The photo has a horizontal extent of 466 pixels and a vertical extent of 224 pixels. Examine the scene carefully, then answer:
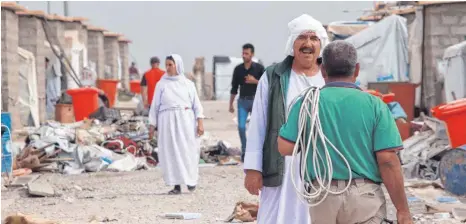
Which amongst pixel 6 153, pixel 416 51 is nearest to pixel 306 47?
pixel 6 153

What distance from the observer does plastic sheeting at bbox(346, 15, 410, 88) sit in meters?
22.4

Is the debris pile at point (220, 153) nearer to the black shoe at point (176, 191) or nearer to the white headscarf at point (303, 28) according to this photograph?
the black shoe at point (176, 191)

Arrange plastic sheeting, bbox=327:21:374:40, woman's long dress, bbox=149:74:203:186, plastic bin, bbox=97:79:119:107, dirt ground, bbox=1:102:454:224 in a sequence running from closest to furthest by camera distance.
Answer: dirt ground, bbox=1:102:454:224 < woman's long dress, bbox=149:74:203:186 < plastic sheeting, bbox=327:21:374:40 < plastic bin, bbox=97:79:119:107

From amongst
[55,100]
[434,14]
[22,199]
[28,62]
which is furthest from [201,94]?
[22,199]

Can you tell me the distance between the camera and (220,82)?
169ft

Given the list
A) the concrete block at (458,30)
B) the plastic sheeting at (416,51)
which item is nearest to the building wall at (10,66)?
the plastic sheeting at (416,51)

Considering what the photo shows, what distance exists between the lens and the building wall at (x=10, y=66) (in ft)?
66.6

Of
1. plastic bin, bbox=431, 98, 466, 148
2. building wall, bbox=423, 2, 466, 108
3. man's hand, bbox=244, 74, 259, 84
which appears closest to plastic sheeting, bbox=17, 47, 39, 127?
building wall, bbox=423, 2, 466, 108

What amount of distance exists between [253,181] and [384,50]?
1713cm

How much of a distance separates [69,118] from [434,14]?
31.3 feet

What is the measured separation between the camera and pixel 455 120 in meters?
10.2

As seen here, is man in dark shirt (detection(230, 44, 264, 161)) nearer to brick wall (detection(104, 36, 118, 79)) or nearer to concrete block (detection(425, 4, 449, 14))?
concrete block (detection(425, 4, 449, 14))

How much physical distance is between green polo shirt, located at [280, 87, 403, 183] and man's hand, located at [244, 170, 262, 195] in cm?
119

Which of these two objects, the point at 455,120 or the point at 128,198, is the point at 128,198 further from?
the point at 455,120
